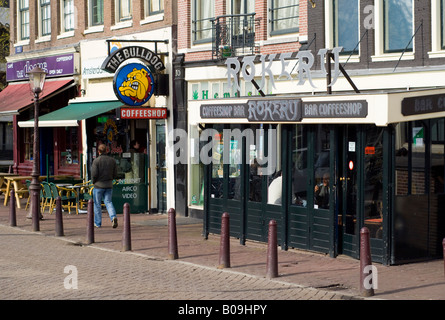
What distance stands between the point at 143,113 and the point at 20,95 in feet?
28.5

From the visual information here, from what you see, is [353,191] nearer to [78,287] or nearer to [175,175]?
[78,287]

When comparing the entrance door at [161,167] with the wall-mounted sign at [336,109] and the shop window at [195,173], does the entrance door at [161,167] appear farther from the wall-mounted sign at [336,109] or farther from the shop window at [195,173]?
the wall-mounted sign at [336,109]

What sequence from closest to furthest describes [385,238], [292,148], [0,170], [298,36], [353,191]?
[385,238] → [353,191] → [292,148] → [298,36] → [0,170]


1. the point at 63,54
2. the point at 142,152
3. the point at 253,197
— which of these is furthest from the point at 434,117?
the point at 63,54

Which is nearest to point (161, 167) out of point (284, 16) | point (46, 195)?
point (46, 195)

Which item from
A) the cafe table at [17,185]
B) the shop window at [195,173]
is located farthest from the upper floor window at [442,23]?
the cafe table at [17,185]

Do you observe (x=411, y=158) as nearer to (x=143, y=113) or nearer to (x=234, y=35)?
(x=234, y=35)

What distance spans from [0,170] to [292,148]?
64.1 feet

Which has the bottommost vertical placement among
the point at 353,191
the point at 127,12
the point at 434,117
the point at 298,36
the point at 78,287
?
the point at 78,287

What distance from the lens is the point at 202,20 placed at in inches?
862

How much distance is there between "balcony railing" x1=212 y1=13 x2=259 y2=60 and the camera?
66.1ft

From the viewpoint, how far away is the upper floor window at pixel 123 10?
24.6 metres

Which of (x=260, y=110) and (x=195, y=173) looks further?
(x=195, y=173)

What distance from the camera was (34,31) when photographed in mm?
29453
